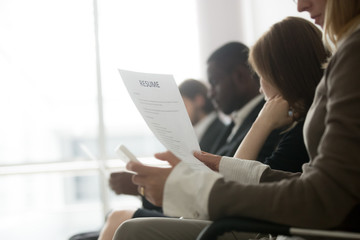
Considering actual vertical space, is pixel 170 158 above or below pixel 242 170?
above

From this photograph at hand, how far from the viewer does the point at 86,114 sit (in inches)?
157

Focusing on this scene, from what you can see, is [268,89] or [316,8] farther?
[268,89]

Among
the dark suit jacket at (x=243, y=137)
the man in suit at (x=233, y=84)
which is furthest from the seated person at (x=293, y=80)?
the man in suit at (x=233, y=84)

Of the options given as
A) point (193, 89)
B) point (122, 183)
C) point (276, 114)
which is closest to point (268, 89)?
point (276, 114)

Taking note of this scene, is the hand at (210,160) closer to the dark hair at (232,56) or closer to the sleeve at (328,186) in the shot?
the sleeve at (328,186)

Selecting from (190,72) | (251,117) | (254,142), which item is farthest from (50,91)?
(254,142)

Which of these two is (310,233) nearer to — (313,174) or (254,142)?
(313,174)

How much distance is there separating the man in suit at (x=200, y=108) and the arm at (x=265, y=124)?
4.42 ft

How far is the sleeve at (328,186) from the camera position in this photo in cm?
82

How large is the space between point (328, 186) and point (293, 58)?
76 cm

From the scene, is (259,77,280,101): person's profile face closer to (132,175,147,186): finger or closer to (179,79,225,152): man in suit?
(132,175,147,186): finger

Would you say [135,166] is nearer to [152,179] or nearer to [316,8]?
[152,179]

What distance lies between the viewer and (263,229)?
87 cm

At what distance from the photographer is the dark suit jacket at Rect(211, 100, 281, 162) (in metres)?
1.79
